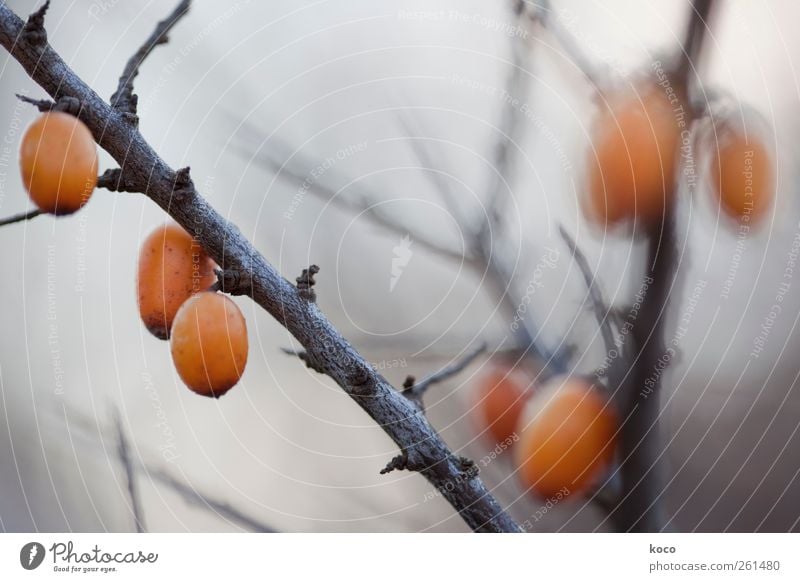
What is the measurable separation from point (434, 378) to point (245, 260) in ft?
0.39

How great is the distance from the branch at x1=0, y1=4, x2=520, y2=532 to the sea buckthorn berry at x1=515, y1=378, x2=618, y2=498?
33 mm

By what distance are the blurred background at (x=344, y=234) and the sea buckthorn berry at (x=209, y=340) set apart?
0.03 meters

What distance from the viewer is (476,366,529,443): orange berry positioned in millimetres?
401

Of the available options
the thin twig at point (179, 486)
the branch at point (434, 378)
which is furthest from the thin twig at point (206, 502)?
the branch at point (434, 378)

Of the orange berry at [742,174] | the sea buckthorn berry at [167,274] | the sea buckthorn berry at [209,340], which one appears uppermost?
the orange berry at [742,174]

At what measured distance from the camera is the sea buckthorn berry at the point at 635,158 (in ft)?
1.36

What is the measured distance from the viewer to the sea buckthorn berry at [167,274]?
0.37 meters

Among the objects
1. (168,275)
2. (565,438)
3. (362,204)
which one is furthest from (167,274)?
(565,438)

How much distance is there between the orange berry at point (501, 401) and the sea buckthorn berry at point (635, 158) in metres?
0.10

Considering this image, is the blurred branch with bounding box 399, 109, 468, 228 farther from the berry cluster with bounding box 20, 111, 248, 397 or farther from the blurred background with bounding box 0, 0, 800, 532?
the berry cluster with bounding box 20, 111, 248, 397

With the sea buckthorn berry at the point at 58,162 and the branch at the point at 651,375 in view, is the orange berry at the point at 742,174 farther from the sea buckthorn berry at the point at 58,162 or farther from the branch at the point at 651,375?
the sea buckthorn berry at the point at 58,162

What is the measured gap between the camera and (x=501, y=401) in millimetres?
408

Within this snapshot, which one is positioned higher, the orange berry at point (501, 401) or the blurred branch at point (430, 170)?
the blurred branch at point (430, 170)

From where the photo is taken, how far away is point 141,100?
0.41 meters
